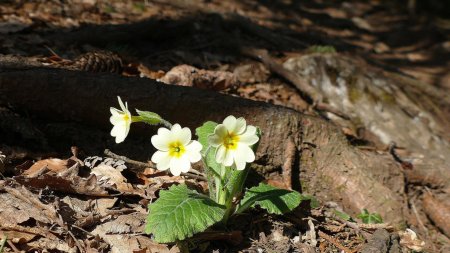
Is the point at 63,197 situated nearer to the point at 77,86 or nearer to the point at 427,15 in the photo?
the point at 77,86

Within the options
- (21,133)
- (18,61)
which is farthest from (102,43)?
(21,133)

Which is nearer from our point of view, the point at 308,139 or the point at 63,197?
the point at 63,197

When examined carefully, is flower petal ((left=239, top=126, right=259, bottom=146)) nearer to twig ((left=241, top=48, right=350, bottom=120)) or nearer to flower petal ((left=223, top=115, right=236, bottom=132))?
flower petal ((left=223, top=115, right=236, bottom=132))

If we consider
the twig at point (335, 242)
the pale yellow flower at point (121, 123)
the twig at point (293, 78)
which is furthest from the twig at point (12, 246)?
the twig at point (293, 78)

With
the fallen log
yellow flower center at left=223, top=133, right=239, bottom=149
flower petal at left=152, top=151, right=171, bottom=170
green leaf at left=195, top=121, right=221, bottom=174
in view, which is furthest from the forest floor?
yellow flower center at left=223, top=133, right=239, bottom=149

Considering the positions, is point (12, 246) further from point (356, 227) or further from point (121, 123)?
point (356, 227)

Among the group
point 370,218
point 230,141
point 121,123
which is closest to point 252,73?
point 370,218
